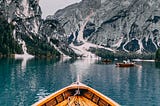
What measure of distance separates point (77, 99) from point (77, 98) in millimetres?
291

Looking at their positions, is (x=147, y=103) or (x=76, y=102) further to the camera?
(x=147, y=103)

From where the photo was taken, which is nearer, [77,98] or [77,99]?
[77,99]

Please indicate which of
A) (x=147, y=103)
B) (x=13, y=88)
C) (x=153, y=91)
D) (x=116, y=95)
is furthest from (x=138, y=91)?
(x=13, y=88)

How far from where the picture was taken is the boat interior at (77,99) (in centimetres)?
4003

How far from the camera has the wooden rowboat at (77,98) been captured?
3991 cm

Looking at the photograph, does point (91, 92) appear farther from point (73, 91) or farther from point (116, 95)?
point (116, 95)

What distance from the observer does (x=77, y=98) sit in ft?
135

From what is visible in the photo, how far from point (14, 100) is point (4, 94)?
781 cm

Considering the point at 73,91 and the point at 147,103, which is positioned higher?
the point at 73,91

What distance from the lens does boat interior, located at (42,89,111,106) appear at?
40.0m

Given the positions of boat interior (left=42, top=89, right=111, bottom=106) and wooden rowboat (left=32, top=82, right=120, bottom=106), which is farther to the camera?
boat interior (left=42, top=89, right=111, bottom=106)

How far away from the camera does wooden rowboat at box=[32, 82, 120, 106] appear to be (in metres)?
39.9

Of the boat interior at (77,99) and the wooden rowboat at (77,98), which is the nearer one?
the wooden rowboat at (77,98)

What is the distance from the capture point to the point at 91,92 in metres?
42.1
